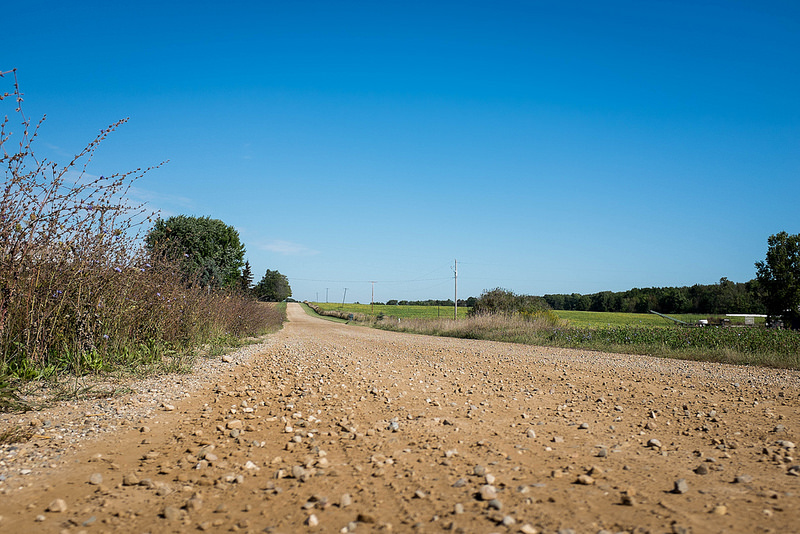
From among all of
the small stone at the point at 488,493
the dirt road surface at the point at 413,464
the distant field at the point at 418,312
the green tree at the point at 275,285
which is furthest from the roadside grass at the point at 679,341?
the green tree at the point at 275,285

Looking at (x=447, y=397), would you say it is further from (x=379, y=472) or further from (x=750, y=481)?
(x=750, y=481)

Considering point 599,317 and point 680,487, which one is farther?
point 599,317

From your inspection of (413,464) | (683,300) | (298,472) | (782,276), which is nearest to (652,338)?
(413,464)

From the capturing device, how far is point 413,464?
3.24m

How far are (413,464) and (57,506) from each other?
2095mm

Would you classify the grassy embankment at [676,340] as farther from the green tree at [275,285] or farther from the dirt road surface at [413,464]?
the green tree at [275,285]

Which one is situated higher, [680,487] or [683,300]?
[683,300]

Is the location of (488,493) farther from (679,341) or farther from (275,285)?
(275,285)

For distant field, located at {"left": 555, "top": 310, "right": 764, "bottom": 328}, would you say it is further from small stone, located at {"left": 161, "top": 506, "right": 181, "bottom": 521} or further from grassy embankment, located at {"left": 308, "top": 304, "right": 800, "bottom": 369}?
small stone, located at {"left": 161, "top": 506, "right": 181, "bottom": 521}

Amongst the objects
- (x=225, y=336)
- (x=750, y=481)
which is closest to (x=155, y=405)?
(x=750, y=481)

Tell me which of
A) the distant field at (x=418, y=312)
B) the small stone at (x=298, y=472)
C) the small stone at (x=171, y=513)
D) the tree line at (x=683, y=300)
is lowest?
the small stone at (x=171, y=513)

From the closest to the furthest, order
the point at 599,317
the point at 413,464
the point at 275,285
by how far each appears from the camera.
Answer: the point at 413,464 → the point at 599,317 → the point at 275,285

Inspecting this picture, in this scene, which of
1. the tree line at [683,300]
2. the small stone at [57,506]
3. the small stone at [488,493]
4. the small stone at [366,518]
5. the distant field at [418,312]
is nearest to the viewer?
the small stone at [366,518]

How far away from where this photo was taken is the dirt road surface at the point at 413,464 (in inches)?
94.5
